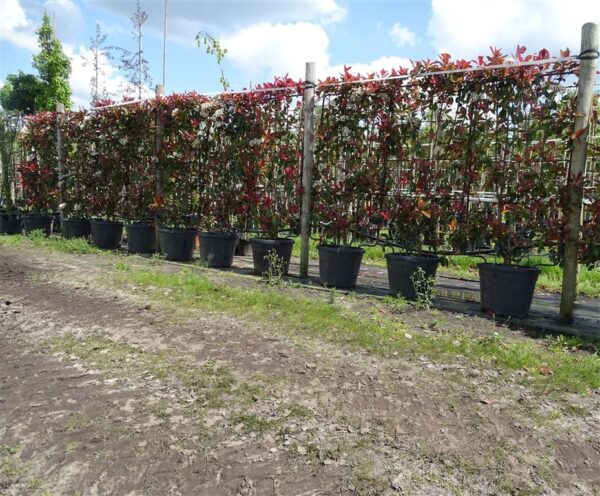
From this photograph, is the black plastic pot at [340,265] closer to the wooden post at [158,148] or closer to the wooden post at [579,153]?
the wooden post at [579,153]

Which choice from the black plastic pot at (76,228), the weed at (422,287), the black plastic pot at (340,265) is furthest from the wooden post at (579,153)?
the black plastic pot at (76,228)

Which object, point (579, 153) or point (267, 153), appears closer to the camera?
point (579, 153)

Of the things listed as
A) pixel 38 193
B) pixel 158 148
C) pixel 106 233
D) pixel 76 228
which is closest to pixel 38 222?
pixel 38 193

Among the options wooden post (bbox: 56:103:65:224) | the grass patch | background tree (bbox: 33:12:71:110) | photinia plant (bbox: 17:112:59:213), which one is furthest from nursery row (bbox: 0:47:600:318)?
background tree (bbox: 33:12:71:110)

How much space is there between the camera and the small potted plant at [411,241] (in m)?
5.21

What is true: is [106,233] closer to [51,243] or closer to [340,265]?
[51,243]

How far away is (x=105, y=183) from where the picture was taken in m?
9.11

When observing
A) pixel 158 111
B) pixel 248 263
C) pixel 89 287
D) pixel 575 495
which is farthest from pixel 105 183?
pixel 575 495

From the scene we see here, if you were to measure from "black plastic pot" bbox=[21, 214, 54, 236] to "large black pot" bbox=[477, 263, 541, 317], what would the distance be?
29.2 ft

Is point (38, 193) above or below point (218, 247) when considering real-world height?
above

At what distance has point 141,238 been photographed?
8336 mm

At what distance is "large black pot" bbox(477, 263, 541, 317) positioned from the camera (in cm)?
462

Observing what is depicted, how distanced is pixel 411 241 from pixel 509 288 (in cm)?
119

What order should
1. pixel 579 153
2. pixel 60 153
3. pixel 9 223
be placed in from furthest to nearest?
pixel 9 223 < pixel 60 153 < pixel 579 153
